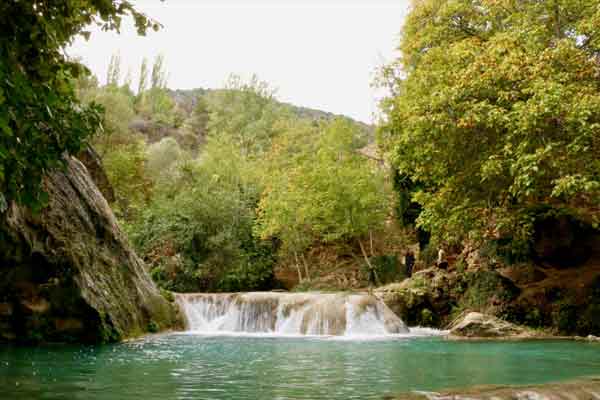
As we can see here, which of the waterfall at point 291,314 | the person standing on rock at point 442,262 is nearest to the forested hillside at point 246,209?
the person standing on rock at point 442,262

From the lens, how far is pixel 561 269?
57.1ft

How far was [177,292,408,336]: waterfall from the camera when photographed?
17.5m

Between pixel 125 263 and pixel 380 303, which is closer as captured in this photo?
pixel 125 263

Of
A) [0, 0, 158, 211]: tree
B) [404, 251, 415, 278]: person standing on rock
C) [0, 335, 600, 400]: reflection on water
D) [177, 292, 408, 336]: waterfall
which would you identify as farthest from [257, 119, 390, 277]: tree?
[0, 0, 158, 211]: tree

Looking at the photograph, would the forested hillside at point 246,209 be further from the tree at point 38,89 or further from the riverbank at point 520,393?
the tree at point 38,89

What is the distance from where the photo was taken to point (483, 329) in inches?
592

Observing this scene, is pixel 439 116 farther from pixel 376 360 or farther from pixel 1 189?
pixel 1 189

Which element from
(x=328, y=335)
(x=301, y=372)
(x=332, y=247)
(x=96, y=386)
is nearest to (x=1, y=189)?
(x=96, y=386)

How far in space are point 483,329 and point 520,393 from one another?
400 inches

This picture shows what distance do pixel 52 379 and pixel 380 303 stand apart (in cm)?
1234

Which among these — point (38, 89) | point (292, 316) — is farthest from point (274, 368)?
point (292, 316)

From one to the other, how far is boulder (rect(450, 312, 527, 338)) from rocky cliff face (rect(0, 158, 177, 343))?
8710 millimetres

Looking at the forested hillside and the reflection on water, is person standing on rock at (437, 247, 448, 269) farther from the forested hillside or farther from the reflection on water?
the reflection on water

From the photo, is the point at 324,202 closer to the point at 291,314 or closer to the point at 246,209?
the point at 246,209
